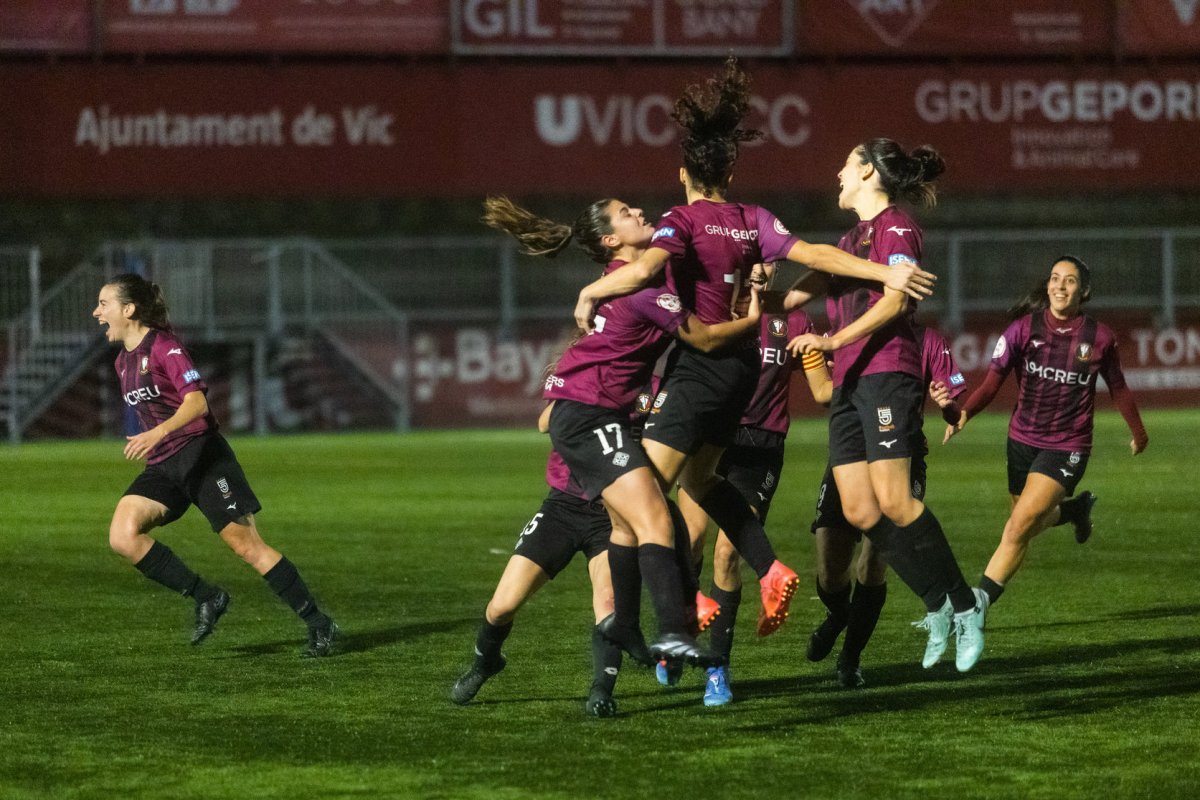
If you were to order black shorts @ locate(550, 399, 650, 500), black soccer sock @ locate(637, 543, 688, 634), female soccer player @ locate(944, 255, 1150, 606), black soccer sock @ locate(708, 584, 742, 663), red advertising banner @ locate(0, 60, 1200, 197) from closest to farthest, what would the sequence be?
black soccer sock @ locate(637, 543, 688, 634)
black shorts @ locate(550, 399, 650, 500)
black soccer sock @ locate(708, 584, 742, 663)
female soccer player @ locate(944, 255, 1150, 606)
red advertising banner @ locate(0, 60, 1200, 197)

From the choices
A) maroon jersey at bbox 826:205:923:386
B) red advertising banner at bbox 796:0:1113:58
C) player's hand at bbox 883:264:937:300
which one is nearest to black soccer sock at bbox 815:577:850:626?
maroon jersey at bbox 826:205:923:386

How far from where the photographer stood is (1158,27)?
31.2 meters

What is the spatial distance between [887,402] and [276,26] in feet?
75.7

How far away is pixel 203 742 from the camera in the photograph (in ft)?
21.0

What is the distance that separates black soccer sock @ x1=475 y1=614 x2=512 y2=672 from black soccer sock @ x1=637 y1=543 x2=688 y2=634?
0.76 metres

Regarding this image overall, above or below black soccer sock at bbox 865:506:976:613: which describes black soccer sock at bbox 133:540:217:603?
below

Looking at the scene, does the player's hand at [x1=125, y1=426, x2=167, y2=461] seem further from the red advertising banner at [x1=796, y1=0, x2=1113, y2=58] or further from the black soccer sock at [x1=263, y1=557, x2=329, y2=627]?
the red advertising banner at [x1=796, y1=0, x2=1113, y2=58]

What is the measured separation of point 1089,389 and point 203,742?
184 inches

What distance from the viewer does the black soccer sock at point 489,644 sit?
22.7 feet

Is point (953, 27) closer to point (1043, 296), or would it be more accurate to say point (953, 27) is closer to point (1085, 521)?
point (1085, 521)

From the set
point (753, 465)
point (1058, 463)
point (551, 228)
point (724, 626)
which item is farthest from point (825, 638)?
point (551, 228)

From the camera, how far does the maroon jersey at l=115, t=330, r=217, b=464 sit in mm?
8375

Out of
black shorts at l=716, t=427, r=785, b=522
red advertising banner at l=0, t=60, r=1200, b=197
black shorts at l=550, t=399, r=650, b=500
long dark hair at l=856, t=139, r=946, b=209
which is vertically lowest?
black shorts at l=716, t=427, r=785, b=522

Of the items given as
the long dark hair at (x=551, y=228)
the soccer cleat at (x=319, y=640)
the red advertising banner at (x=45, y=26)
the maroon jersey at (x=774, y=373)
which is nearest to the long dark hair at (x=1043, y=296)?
the maroon jersey at (x=774, y=373)
